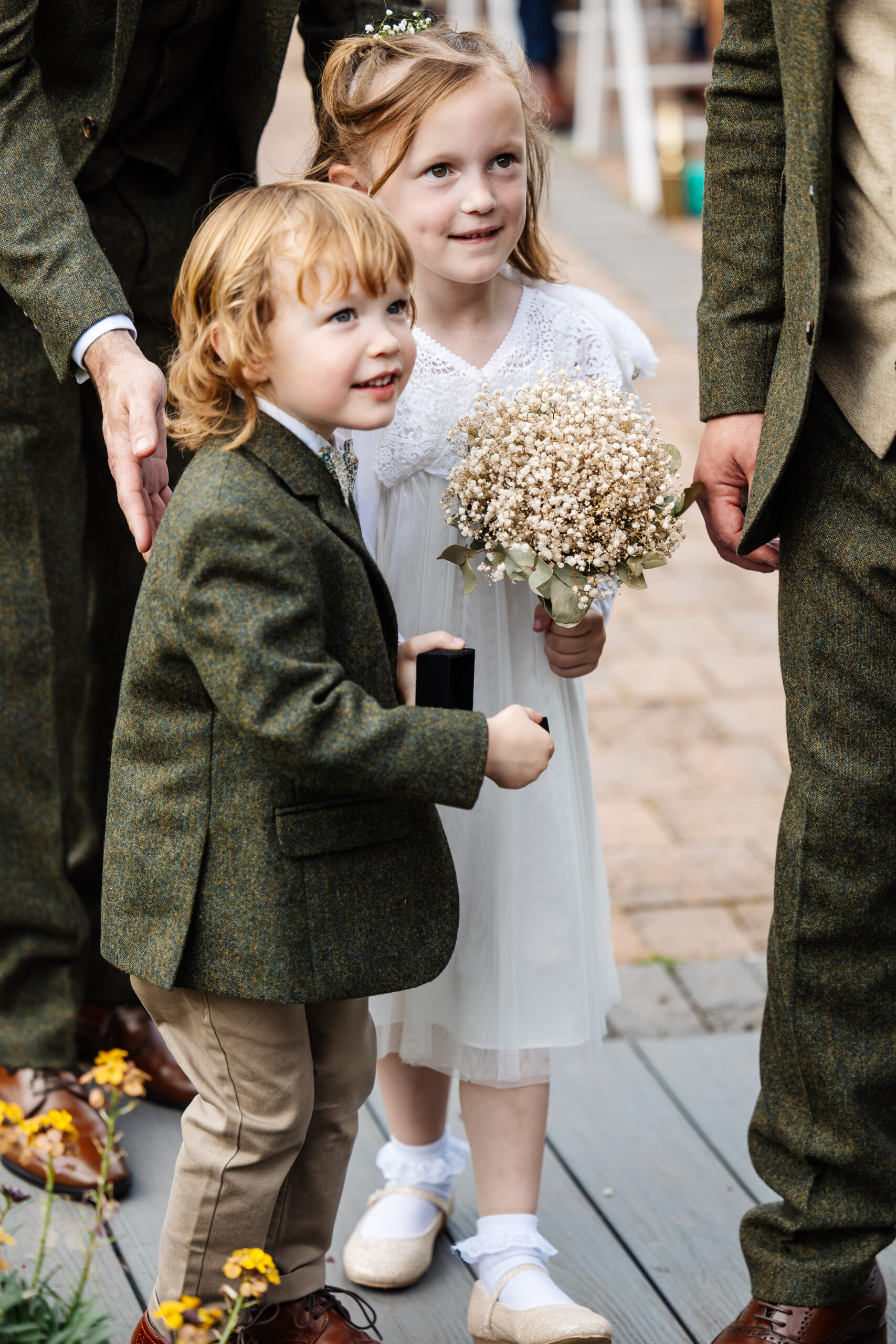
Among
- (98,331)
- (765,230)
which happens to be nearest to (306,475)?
(98,331)

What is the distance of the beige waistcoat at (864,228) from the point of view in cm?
162

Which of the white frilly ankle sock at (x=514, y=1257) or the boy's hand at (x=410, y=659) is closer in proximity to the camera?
the boy's hand at (x=410, y=659)

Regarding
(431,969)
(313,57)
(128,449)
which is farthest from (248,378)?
(313,57)

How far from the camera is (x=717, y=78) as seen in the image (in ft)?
6.07

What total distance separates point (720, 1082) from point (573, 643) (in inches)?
42.1

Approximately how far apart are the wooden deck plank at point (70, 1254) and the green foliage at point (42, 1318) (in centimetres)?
57

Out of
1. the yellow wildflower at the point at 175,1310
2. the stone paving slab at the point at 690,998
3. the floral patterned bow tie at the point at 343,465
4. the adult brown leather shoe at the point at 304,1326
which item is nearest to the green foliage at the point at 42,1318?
the yellow wildflower at the point at 175,1310

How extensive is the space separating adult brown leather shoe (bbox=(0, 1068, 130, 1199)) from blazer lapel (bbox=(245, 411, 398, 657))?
1.11 metres

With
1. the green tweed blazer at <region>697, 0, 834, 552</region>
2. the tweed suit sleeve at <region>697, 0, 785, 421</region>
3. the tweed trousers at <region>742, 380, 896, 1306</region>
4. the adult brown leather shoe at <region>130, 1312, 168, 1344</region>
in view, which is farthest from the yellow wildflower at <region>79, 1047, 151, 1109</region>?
the tweed suit sleeve at <region>697, 0, 785, 421</region>

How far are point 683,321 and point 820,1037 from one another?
19.2ft

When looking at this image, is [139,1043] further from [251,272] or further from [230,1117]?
[251,272]

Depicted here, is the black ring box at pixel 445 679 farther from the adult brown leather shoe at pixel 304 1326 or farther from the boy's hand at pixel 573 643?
the adult brown leather shoe at pixel 304 1326

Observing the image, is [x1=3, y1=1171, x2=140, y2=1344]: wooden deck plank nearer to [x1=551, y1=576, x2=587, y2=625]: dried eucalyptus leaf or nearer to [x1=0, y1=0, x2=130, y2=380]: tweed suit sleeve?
[x1=551, y1=576, x2=587, y2=625]: dried eucalyptus leaf

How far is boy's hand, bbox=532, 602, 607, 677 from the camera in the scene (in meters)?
1.93
